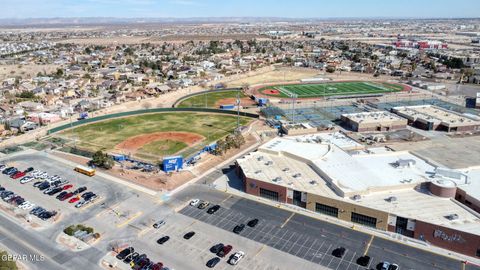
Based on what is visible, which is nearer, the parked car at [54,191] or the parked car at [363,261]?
the parked car at [363,261]

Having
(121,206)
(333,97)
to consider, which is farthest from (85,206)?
(333,97)

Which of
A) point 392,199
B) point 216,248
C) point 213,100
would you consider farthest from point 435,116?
point 216,248

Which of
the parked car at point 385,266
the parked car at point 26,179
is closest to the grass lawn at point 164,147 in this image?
the parked car at point 26,179

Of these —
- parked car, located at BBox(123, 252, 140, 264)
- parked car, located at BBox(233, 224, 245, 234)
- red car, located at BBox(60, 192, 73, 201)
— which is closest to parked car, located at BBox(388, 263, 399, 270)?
parked car, located at BBox(233, 224, 245, 234)

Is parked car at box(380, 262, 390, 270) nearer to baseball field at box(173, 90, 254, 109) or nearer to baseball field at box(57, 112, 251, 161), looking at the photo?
baseball field at box(57, 112, 251, 161)

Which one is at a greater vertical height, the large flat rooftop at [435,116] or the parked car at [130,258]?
the large flat rooftop at [435,116]

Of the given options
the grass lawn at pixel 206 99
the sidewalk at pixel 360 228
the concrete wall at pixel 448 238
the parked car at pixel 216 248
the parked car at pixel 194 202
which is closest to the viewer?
the concrete wall at pixel 448 238

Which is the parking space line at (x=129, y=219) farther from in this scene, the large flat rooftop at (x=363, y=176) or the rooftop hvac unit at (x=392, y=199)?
the rooftop hvac unit at (x=392, y=199)
